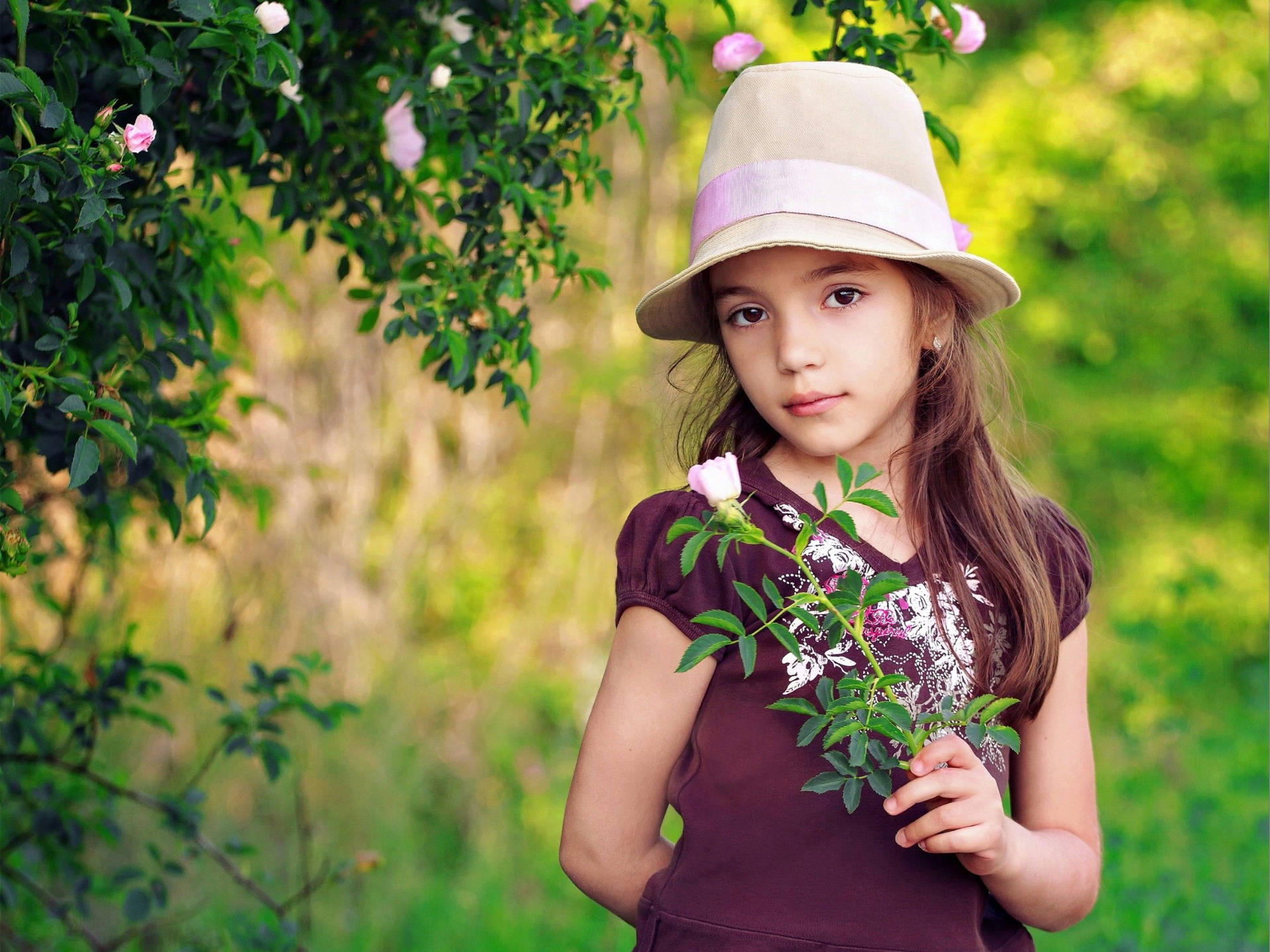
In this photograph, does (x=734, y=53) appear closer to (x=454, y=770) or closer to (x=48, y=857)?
(x=48, y=857)

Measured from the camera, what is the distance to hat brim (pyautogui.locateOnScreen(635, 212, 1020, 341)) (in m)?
1.31

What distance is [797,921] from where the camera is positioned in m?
1.27

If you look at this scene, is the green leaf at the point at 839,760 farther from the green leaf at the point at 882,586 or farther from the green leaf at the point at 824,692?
the green leaf at the point at 882,586

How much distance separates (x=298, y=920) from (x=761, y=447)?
195cm

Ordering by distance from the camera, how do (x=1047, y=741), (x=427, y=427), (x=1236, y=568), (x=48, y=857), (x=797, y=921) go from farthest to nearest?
(x=1236, y=568) < (x=427, y=427) < (x=48, y=857) < (x=1047, y=741) < (x=797, y=921)

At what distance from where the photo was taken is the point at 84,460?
46.2 inches

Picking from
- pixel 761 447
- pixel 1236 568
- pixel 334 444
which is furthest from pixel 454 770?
pixel 1236 568

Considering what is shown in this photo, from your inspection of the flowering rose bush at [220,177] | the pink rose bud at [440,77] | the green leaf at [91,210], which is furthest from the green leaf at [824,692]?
the pink rose bud at [440,77]

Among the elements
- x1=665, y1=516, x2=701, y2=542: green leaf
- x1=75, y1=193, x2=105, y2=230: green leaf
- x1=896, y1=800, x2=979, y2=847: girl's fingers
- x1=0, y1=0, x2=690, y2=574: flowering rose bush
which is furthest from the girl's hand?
x1=75, y1=193, x2=105, y2=230: green leaf

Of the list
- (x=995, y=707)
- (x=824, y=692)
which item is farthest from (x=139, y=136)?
(x=995, y=707)

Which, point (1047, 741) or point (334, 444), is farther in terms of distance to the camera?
point (334, 444)

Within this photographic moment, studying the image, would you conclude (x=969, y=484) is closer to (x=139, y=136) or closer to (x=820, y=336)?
(x=820, y=336)

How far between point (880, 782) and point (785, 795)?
0.19 meters

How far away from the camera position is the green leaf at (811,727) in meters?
1.11
